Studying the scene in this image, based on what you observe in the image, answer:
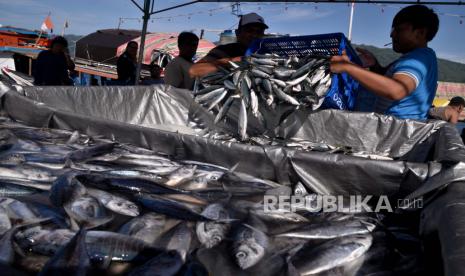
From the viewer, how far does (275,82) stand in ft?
10.3

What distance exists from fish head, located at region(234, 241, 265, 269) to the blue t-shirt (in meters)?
1.83

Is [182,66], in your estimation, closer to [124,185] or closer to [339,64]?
[339,64]

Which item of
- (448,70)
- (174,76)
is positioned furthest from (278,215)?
(448,70)

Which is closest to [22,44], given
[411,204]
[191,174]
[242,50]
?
[242,50]

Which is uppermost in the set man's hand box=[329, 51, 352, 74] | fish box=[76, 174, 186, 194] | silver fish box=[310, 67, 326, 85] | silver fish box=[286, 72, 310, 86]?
man's hand box=[329, 51, 352, 74]

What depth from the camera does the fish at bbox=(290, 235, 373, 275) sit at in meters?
1.65

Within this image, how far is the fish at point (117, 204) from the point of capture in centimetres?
206

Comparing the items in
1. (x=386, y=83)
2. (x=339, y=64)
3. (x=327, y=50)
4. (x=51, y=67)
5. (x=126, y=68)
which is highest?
(x=327, y=50)

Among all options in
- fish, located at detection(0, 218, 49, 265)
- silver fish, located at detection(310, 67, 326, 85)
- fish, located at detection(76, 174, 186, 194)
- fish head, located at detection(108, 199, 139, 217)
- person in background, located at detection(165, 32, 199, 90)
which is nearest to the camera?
fish, located at detection(0, 218, 49, 265)

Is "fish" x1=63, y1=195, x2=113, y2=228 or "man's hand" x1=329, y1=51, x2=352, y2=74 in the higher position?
"man's hand" x1=329, y1=51, x2=352, y2=74

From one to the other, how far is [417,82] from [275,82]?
1117 mm

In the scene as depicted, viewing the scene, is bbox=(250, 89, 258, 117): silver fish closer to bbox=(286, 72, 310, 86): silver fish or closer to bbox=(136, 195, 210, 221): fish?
bbox=(286, 72, 310, 86): silver fish

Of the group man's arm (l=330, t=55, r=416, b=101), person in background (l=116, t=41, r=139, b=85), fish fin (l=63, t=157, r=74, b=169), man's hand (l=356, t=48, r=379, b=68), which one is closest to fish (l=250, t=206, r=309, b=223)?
man's arm (l=330, t=55, r=416, b=101)

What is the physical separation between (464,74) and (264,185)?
95.1ft
